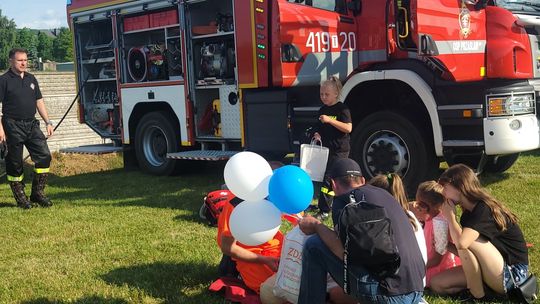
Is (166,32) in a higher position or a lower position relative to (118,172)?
higher

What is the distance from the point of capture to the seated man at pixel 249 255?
380cm

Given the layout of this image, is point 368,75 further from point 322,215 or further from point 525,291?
point 525,291

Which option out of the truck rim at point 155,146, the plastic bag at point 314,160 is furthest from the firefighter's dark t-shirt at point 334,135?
the truck rim at point 155,146

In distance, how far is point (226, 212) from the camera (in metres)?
3.87

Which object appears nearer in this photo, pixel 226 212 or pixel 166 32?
pixel 226 212

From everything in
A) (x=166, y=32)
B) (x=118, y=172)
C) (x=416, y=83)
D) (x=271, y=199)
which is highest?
(x=166, y=32)

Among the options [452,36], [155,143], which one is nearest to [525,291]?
[452,36]

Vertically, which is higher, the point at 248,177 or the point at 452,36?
the point at 452,36

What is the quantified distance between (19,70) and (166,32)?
2419 millimetres

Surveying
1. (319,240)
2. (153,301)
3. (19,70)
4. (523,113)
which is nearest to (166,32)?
(19,70)

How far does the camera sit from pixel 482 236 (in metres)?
3.78

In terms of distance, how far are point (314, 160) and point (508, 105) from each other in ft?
7.44

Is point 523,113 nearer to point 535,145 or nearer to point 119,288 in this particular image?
point 535,145

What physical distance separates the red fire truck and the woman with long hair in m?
2.83
